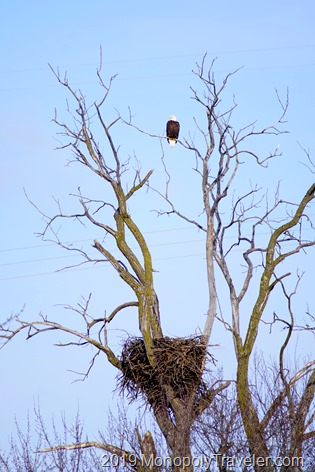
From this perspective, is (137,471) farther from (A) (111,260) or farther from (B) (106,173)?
(B) (106,173)

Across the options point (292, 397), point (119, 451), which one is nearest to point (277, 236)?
point (292, 397)

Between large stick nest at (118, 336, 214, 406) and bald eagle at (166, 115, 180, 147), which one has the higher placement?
bald eagle at (166, 115, 180, 147)

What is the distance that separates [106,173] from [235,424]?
13.9 ft

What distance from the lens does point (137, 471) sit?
17922 millimetres

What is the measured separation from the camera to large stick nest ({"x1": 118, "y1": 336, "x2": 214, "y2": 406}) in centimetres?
1792

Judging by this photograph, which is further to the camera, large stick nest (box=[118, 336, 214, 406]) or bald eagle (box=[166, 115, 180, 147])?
bald eagle (box=[166, 115, 180, 147])

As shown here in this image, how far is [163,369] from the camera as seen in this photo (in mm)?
17938

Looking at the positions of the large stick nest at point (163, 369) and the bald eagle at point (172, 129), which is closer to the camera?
the large stick nest at point (163, 369)

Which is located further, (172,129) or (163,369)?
(172,129)

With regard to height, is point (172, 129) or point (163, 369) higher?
point (172, 129)

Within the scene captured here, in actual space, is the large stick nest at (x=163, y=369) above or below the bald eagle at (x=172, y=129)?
below

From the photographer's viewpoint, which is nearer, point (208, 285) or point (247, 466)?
point (247, 466)

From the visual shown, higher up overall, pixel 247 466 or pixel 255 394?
pixel 255 394

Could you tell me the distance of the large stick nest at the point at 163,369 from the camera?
17.9m
